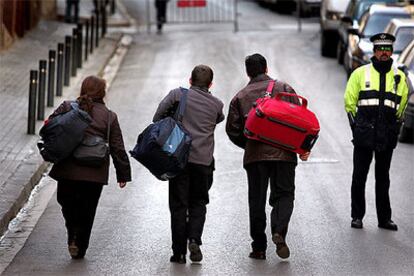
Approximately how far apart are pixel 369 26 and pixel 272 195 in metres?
14.4

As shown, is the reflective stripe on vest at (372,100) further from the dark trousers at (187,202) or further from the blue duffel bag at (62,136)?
the blue duffel bag at (62,136)

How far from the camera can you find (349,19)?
82.9 ft

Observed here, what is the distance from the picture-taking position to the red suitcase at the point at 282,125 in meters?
9.98

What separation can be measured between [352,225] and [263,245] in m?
1.69

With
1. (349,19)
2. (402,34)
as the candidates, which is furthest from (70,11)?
(402,34)

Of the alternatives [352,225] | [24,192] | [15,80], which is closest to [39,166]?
[24,192]

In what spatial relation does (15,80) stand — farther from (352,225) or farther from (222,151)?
(352,225)

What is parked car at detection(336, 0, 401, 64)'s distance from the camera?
84.8ft

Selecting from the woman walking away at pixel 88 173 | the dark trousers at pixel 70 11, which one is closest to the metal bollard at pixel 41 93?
the woman walking away at pixel 88 173

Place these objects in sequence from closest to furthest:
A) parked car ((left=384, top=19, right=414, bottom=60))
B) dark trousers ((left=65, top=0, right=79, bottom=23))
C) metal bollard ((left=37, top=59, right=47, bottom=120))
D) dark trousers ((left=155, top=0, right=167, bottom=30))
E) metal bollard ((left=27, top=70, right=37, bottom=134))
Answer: metal bollard ((left=27, top=70, right=37, bottom=134)) → metal bollard ((left=37, top=59, right=47, bottom=120)) → parked car ((left=384, top=19, right=414, bottom=60)) → dark trousers ((left=65, top=0, right=79, bottom=23)) → dark trousers ((left=155, top=0, right=167, bottom=30))

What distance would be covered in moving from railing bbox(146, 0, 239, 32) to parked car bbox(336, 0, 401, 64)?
670cm

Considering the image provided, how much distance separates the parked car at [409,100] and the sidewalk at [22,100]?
5.19m

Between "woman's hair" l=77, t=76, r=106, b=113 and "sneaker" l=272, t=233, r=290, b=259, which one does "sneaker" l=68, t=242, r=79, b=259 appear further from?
"sneaker" l=272, t=233, r=290, b=259

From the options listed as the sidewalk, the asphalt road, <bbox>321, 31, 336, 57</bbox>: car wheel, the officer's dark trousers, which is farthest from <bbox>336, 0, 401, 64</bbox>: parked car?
the officer's dark trousers
